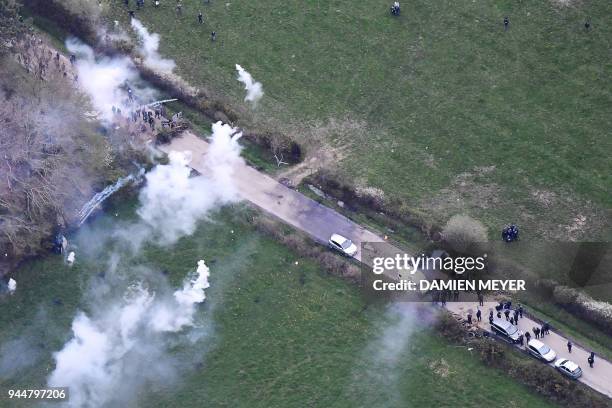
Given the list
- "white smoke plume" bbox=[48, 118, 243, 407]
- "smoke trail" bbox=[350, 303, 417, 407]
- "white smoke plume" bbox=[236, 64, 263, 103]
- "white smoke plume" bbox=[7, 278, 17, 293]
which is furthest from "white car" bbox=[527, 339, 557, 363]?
"white smoke plume" bbox=[7, 278, 17, 293]

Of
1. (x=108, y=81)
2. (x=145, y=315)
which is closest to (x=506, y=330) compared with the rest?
(x=145, y=315)

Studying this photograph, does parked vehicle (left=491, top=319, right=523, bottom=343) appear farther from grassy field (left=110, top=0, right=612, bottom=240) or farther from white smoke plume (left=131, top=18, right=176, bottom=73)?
white smoke plume (left=131, top=18, right=176, bottom=73)

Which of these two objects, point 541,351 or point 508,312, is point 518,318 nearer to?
point 508,312

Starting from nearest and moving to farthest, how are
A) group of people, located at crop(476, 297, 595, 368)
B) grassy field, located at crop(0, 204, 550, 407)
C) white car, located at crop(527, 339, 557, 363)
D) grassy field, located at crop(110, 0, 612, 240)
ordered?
white car, located at crop(527, 339, 557, 363) < grassy field, located at crop(0, 204, 550, 407) < group of people, located at crop(476, 297, 595, 368) < grassy field, located at crop(110, 0, 612, 240)

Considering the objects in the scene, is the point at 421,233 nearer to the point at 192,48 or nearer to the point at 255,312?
the point at 255,312

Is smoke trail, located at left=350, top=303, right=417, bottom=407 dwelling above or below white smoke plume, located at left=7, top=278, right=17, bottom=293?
above

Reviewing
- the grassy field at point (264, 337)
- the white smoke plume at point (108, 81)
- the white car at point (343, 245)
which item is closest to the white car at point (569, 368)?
the grassy field at point (264, 337)
